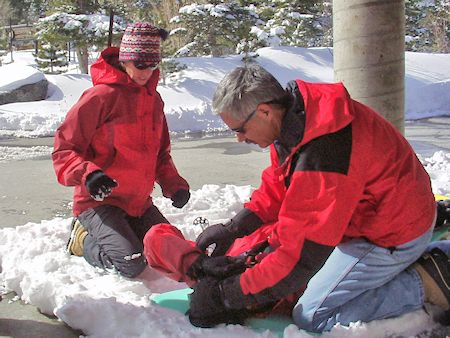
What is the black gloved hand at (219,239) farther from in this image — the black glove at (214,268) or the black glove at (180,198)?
the black glove at (180,198)

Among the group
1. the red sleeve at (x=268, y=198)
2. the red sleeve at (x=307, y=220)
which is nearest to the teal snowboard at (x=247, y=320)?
the red sleeve at (x=307, y=220)

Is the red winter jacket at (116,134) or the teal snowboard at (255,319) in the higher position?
the red winter jacket at (116,134)

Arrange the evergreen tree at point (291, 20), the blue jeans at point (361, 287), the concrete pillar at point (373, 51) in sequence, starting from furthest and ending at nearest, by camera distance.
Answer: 1. the evergreen tree at point (291, 20)
2. the concrete pillar at point (373, 51)
3. the blue jeans at point (361, 287)

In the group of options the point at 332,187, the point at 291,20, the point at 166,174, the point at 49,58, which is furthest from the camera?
the point at 49,58

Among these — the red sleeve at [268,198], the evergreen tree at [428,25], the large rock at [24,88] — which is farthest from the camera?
the evergreen tree at [428,25]

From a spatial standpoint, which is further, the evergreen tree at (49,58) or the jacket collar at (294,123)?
the evergreen tree at (49,58)

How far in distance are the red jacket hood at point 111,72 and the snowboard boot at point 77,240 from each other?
2.76 feet

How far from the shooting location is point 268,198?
2.82 metres

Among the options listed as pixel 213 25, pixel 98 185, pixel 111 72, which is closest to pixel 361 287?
pixel 98 185

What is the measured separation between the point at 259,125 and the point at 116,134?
1328mm

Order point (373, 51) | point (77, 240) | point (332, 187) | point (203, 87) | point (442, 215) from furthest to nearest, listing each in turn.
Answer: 1. point (203, 87)
2. point (373, 51)
3. point (77, 240)
4. point (442, 215)
5. point (332, 187)

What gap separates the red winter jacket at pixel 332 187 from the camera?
1.99 metres

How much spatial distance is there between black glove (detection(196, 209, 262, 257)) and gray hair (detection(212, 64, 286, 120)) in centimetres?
90

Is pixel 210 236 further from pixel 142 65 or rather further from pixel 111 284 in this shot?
pixel 142 65
